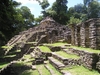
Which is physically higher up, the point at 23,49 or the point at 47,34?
the point at 47,34

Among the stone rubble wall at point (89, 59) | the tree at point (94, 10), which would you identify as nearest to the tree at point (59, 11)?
the tree at point (94, 10)

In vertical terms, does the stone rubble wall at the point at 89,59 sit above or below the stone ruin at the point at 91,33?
below

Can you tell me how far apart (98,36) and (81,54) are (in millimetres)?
1673

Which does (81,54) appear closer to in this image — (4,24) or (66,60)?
(66,60)

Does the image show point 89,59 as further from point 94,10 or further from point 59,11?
point 94,10

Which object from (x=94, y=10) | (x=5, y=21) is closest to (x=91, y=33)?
(x=5, y=21)

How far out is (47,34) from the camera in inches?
898

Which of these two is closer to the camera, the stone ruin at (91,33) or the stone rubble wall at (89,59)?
the stone rubble wall at (89,59)

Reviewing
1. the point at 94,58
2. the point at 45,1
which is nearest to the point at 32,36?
the point at 94,58

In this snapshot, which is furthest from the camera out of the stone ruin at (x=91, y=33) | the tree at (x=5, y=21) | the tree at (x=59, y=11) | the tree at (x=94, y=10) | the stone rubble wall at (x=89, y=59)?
the tree at (x=94, y=10)

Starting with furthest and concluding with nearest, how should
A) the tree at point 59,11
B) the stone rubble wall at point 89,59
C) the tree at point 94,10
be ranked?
the tree at point 94,10 < the tree at point 59,11 < the stone rubble wall at point 89,59

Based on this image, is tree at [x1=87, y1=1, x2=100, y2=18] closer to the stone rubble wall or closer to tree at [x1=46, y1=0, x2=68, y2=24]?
tree at [x1=46, y1=0, x2=68, y2=24]

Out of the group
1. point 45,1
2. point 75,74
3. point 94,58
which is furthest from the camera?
point 45,1

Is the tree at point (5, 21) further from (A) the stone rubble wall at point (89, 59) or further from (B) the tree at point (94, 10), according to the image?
(B) the tree at point (94, 10)
